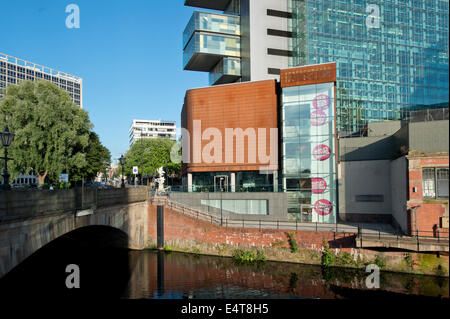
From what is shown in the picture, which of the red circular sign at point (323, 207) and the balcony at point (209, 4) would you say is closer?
the red circular sign at point (323, 207)

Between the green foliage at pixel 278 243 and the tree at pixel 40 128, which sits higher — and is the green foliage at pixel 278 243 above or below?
below

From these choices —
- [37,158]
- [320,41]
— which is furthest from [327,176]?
[37,158]

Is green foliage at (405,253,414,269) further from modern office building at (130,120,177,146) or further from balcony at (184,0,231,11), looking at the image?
modern office building at (130,120,177,146)

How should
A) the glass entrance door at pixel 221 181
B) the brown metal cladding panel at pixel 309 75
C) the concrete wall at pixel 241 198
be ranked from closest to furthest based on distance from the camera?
1. the brown metal cladding panel at pixel 309 75
2. the concrete wall at pixel 241 198
3. the glass entrance door at pixel 221 181

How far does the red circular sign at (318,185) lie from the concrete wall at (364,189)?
8.05 ft

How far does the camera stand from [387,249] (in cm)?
2433

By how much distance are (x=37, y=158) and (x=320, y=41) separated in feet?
147

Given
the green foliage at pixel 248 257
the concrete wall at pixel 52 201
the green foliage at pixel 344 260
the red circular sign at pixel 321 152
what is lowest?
the green foliage at pixel 248 257

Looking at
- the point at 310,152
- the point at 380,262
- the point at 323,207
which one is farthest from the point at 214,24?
the point at 380,262

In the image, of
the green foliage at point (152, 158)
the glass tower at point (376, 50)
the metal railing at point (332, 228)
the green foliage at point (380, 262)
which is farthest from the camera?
the green foliage at point (152, 158)

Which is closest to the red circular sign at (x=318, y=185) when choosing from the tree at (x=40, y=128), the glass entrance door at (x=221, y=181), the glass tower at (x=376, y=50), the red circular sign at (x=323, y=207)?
the red circular sign at (x=323, y=207)

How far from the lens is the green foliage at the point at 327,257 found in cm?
2656

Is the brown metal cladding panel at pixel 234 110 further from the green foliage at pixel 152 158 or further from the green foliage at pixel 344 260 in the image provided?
the green foliage at pixel 152 158

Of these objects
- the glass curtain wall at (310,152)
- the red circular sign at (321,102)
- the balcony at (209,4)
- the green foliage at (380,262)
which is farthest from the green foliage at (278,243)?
the balcony at (209,4)
